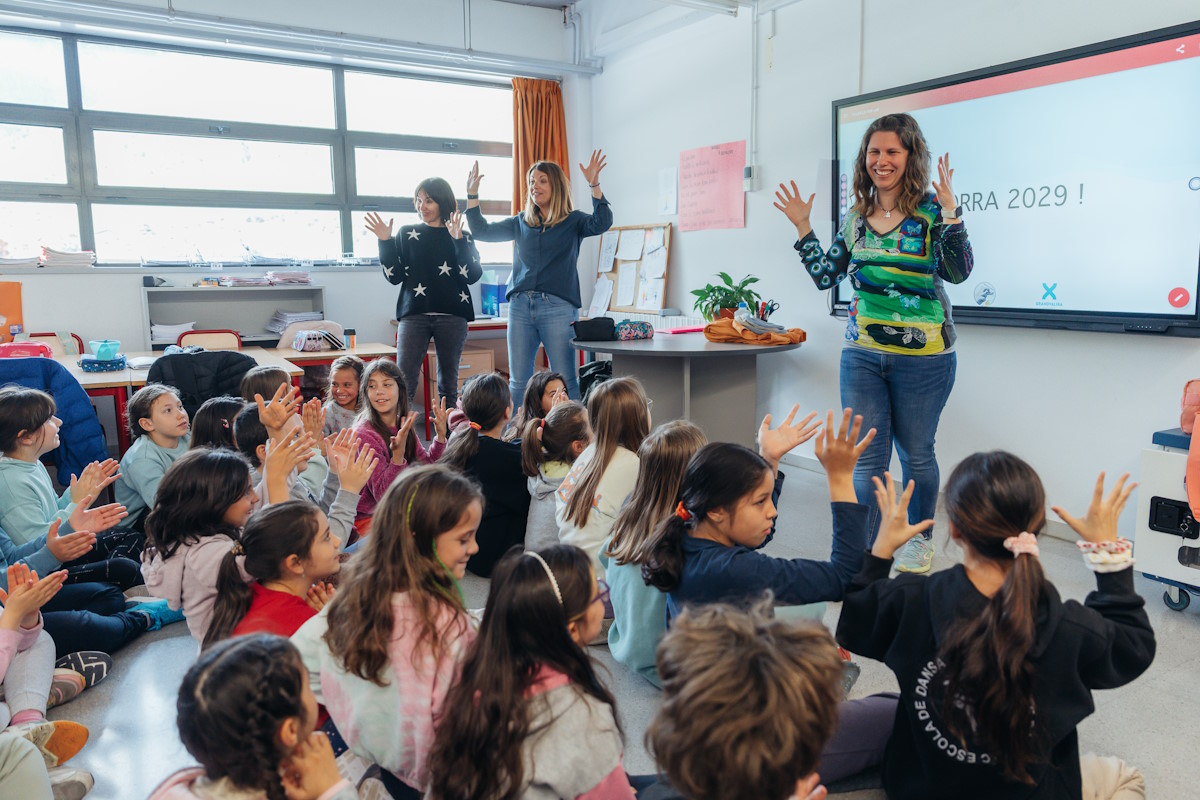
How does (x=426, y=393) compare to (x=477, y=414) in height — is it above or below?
below

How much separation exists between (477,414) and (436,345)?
5.12ft

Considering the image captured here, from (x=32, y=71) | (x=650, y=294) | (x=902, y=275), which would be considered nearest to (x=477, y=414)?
(x=902, y=275)

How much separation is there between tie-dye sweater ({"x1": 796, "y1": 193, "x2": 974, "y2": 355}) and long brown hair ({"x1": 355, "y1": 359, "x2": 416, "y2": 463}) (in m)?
1.45

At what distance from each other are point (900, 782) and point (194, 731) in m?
1.17

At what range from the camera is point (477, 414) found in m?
2.79

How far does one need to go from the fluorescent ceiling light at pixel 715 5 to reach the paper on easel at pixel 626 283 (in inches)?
67.9

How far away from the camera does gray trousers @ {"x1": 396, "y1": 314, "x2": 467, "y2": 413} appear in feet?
13.8

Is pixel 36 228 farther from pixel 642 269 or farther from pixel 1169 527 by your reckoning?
pixel 1169 527

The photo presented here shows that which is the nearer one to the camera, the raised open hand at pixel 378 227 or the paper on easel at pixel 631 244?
the raised open hand at pixel 378 227

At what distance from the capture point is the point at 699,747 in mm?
918

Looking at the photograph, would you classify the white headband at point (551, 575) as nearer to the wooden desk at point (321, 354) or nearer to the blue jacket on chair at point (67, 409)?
the blue jacket on chair at point (67, 409)

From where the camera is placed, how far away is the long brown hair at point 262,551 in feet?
5.49

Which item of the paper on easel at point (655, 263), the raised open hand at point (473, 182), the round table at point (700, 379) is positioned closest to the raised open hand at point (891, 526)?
the round table at point (700, 379)

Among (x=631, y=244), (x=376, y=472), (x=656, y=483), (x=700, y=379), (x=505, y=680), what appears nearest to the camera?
(x=505, y=680)
